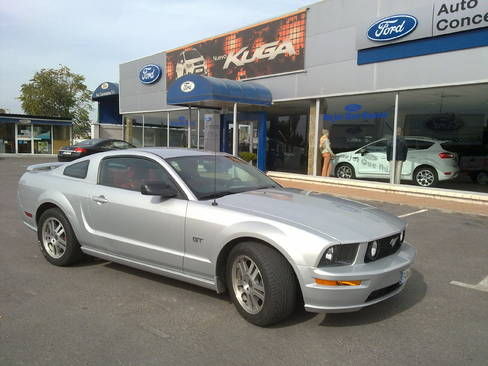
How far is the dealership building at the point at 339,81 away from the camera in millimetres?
10234

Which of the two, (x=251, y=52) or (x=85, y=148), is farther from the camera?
(x=85, y=148)

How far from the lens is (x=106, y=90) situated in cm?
2738

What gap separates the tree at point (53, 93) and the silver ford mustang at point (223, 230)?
45.7 metres

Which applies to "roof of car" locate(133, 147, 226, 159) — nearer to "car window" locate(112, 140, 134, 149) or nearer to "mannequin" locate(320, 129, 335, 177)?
"mannequin" locate(320, 129, 335, 177)

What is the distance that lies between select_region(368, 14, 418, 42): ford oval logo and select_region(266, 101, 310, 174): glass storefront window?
3954 millimetres

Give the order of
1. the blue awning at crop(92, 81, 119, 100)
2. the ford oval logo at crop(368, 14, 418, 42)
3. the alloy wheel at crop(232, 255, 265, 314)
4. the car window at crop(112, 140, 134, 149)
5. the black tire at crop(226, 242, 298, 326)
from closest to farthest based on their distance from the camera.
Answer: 1. the black tire at crop(226, 242, 298, 326)
2. the alloy wheel at crop(232, 255, 265, 314)
3. the ford oval logo at crop(368, 14, 418, 42)
4. the car window at crop(112, 140, 134, 149)
5. the blue awning at crop(92, 81, 119, 100)

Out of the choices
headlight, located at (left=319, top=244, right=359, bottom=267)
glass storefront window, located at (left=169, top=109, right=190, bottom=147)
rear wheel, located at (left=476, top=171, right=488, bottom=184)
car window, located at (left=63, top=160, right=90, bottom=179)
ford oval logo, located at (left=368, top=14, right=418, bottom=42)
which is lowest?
rear wheel, located at (left=476, top=171, right=488, bottom=184)

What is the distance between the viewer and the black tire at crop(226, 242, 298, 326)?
337cm

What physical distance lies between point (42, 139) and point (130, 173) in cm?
3171

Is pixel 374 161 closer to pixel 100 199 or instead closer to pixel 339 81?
pixel 339 81

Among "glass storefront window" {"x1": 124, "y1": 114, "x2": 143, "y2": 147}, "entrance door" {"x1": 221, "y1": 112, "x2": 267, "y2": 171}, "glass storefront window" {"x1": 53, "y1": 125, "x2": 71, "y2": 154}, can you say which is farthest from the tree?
"entrance door" {"x1": 221, "y1": 112, "x2": 267, "y2": 171}

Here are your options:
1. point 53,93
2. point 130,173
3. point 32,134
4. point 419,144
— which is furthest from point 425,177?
point 53,93

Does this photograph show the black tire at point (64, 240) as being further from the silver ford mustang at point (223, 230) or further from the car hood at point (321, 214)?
the car hood at point (321, 214)

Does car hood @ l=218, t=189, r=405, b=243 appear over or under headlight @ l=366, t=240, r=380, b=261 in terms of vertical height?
over
